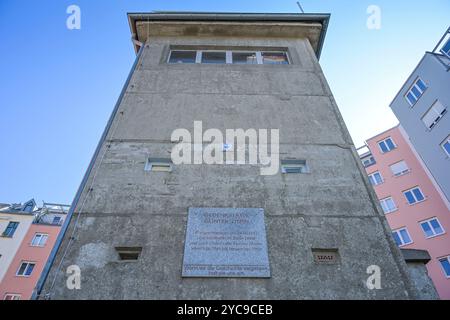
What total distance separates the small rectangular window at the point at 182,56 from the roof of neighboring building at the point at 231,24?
102 cm

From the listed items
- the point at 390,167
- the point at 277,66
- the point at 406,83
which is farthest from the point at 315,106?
the point at 390,167

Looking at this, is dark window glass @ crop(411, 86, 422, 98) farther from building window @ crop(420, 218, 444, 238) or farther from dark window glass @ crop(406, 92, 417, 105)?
building window @ crop(420, 218, 444, 238)

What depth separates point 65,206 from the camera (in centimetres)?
2841

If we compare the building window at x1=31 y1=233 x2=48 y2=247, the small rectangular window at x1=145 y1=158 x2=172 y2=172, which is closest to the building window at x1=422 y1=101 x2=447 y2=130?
the small rectangular window at x1=145 y1=158 x2=172 y2=172

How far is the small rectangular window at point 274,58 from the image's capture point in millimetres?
9078

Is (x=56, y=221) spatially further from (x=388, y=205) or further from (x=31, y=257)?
(x=388, y=205)

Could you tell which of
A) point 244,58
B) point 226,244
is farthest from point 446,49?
point 226,244

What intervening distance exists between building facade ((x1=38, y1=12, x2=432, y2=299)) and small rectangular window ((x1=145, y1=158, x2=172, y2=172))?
32 millimetres

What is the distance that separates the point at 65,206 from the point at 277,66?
28.7 metres

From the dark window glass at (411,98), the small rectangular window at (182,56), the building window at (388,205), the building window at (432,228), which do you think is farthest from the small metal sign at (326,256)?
the building window at (388,205)

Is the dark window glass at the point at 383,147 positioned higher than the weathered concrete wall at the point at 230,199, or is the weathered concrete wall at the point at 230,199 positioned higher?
the dark window glass at the point at 383,147

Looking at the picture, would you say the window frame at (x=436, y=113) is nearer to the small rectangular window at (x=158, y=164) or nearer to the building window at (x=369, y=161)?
the building window at (x=369, y=161)
